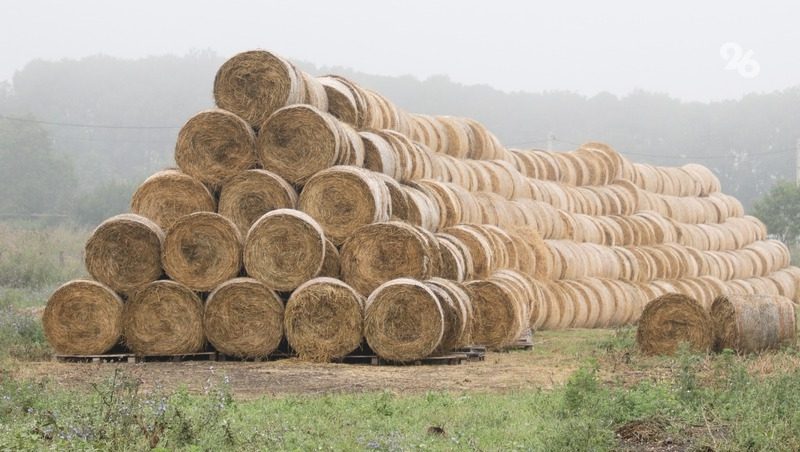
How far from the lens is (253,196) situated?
55.6 ft

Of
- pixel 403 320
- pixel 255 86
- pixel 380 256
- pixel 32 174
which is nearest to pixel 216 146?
pixel 255 86

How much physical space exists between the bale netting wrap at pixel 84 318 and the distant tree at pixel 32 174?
59.4m

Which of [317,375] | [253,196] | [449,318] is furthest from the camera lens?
[253,196]

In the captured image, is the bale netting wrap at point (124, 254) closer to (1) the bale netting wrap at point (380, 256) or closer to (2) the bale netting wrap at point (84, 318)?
(2) the bale netting wrap at point (84, 318)

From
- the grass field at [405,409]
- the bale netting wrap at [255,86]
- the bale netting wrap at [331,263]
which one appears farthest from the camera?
the bale netting wrap at [255,86]

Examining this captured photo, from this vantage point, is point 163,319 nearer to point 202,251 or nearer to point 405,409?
point 202,251

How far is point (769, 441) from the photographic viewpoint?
8312 millimetres

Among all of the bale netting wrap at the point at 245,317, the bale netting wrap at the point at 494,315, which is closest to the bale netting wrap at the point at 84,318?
the bale netting wrap at the point at 245,317

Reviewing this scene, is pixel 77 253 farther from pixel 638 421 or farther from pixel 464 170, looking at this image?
pixel 638 421

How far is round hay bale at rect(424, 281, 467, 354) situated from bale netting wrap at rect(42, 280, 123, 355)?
4.11m

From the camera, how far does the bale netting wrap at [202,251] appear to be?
1596cm

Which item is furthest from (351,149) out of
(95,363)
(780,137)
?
(780,137)

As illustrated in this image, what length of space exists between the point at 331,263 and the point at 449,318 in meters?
1.73

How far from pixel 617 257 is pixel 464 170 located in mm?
5266
